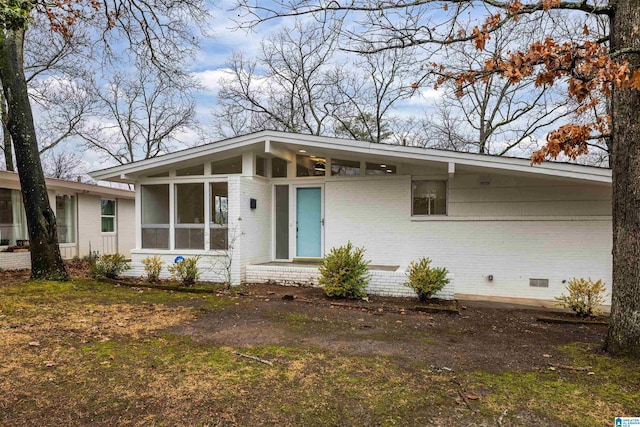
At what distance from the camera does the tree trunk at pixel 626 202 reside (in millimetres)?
3941

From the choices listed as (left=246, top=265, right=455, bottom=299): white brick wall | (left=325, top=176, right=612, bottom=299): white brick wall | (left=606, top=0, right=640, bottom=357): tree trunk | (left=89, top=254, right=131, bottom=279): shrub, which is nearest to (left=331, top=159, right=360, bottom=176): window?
(left=325, top=176, right=612, bottom=299): white brick wall

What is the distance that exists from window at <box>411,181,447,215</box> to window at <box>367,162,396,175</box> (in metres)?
0.58

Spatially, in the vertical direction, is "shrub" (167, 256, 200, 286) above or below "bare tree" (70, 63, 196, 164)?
below

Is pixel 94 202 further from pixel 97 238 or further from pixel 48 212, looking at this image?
pixel 48 212

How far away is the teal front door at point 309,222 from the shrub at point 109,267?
413 centimetres

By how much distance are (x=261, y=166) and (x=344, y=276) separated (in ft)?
12.4

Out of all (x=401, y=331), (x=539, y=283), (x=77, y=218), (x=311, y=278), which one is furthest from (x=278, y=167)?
(x=77, y=218)

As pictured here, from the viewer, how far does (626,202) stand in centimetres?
400

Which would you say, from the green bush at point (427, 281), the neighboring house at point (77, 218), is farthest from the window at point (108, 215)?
the green bush at point (427, 281)

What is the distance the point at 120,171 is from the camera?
29.6ft

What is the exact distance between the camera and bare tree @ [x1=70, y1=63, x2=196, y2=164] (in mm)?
23156

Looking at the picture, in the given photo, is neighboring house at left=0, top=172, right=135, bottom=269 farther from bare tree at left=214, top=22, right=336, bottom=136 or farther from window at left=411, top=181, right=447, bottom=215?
window at left=411, top=181, right=447, bottom=215

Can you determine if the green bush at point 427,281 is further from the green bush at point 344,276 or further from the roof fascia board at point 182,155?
the roof fascia board at point 182,155

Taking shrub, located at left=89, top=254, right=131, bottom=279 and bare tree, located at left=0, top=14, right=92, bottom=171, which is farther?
bare tree, located at left=0, top=14, right=92, bottom=171
